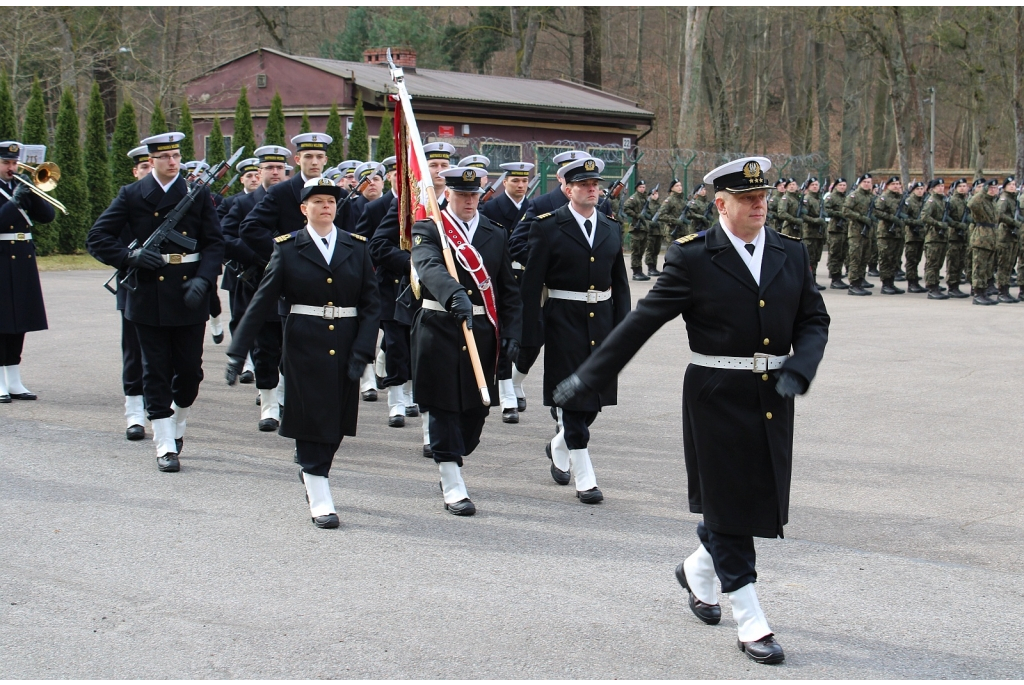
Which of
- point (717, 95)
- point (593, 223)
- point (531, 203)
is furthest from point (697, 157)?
point (593, 223)

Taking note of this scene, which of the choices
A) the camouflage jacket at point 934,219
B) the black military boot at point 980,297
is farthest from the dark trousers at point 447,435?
the camouflage jacket at point 934,219

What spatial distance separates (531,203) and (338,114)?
1945cm

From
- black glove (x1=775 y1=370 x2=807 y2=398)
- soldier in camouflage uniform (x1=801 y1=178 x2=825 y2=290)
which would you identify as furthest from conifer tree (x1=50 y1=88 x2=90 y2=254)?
black glove (x1=775 y1=370 x2=807 y2=398)

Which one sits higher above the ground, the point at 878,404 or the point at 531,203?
the point at 531,203

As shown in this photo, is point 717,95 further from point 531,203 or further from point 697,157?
point 531,203

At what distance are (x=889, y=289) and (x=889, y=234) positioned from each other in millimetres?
938

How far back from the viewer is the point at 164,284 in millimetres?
7594

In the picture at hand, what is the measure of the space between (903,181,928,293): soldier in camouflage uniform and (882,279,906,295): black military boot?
26 centimetres

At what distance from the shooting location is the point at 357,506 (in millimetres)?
6621

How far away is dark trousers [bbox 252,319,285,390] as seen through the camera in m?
8.68

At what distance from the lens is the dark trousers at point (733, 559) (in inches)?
175

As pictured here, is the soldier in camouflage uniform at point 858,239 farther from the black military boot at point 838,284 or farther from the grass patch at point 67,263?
the grass patch at point 67,263

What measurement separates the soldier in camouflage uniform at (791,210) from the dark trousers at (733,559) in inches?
671

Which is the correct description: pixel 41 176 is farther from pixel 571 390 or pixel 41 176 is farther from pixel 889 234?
pixel 889 234
